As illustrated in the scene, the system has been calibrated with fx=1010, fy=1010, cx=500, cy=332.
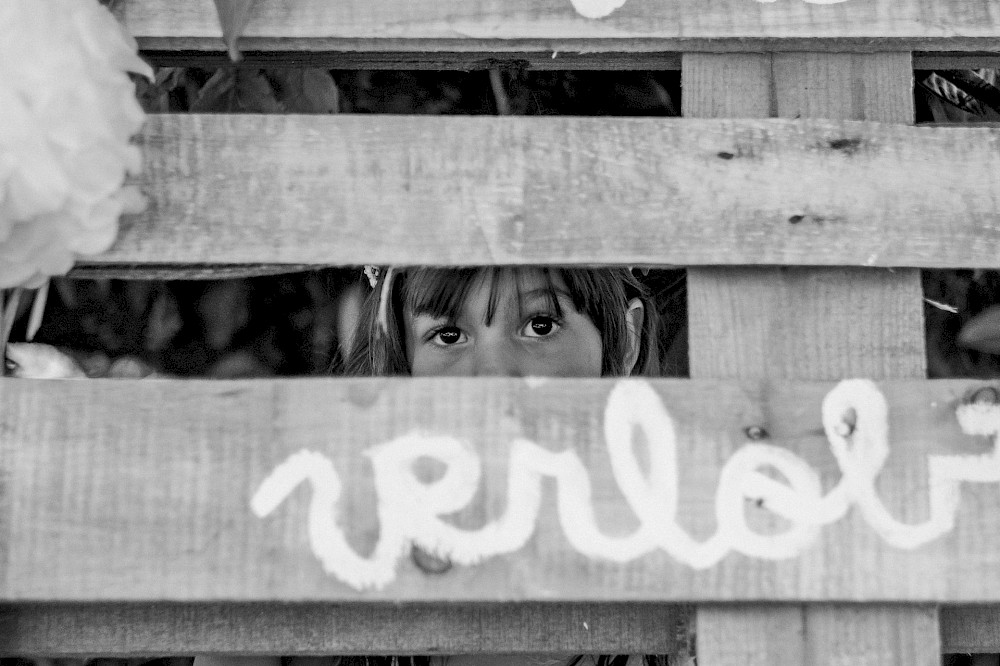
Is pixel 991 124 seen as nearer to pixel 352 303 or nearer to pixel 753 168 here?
A: pixel 753 168

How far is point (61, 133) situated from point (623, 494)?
475 mm

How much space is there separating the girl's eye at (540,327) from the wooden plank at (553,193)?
43cm

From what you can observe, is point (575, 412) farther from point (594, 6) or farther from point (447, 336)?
point (447, 336)

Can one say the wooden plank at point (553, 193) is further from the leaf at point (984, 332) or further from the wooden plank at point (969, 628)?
the leaf at point (984, 332)

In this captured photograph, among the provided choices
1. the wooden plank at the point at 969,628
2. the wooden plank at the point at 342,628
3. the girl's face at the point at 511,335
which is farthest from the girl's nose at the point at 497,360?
the wooden plank at the point at 969,628

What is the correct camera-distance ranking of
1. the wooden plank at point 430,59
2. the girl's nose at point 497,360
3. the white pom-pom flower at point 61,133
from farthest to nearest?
the girl's nose at point 497,360, the wooden plank at point 430,59, the white pom-pom flower at point 61,133

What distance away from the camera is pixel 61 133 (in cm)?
71

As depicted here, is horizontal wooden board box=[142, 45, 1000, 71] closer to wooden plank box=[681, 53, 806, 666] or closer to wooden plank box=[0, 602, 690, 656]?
wooden plank box=[681, 53, 806, 666]

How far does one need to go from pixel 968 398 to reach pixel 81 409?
0.65m

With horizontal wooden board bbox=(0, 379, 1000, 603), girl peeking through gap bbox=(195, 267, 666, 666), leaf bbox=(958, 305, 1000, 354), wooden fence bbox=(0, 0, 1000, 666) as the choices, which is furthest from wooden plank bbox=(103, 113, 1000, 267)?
leaf bbox=(958, 305, 1000, 354)

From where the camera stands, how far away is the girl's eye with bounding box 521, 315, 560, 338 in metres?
1.19

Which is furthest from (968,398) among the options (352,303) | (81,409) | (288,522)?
(352,303)

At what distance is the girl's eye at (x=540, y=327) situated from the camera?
1.19 m

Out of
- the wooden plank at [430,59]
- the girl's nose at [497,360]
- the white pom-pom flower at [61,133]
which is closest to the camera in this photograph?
the white pom-pom flower at [61,133]
